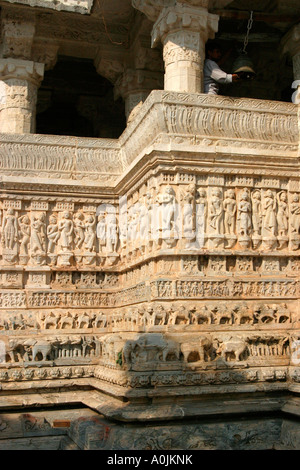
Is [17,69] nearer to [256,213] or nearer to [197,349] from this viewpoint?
[256,213]

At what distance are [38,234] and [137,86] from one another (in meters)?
4.57

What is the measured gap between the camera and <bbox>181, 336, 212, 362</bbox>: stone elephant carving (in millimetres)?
9188

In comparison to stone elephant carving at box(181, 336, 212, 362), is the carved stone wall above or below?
above

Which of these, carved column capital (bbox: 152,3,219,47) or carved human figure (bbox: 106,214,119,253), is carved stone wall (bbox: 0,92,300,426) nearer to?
carved human figure (bbox: 106,214,119,253)

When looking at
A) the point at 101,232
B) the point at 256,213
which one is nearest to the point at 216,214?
the point at 256,213

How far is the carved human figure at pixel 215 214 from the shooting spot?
35.1 feet

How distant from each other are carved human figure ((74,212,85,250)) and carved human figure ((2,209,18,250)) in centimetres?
117

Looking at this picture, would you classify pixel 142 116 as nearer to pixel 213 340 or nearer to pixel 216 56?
pixel 216 56

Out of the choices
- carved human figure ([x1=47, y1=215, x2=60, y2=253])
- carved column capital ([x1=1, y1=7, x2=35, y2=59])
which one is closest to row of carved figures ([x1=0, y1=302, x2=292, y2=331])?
carved human figure ([x1=47, y1=215, x2=60, y2=253])

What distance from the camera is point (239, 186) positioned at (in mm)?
11000

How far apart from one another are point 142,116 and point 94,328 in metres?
4.01

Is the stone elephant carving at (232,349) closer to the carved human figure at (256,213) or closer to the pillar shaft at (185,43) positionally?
the carved human figure at (256,213)

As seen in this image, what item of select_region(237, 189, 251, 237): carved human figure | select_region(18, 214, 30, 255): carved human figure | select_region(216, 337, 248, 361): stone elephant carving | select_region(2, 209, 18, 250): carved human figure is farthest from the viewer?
select_region(18, 214, 30, 255): carved human figure

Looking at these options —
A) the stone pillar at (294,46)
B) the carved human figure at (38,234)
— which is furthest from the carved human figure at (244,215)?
the carved human figure at (38,234)
